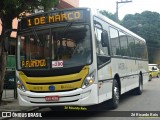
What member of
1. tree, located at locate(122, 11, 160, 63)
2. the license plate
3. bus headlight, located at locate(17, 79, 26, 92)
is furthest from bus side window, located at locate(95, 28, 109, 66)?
tree, located at locate(122, 11, 160, 63)

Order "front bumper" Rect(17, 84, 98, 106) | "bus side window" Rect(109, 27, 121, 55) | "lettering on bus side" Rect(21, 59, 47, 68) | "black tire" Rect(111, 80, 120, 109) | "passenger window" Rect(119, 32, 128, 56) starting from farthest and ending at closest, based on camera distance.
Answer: "passenger window" Rect(119, 32, 128, 56)
"bus side window" Rect(109, 27, 121, 55)
"black tire" Rect(111, 80, 120, 109)
"lettering on bus side" Rect(21, 59, 47, 68)
"front bumper" Rect(17, 84, 98, 106)

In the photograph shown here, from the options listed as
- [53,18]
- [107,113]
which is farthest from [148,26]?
[53,18]

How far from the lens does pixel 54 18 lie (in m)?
10.1

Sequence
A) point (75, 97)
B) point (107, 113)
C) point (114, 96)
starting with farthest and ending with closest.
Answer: point (114, 96) → point (107, 113) → point (75, 97)

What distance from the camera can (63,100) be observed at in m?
9.53

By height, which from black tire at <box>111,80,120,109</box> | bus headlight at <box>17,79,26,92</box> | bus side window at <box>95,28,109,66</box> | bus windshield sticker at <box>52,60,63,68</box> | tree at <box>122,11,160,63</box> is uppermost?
tree at <box>122,11,160,63</box>

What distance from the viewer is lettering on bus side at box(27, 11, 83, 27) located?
996 cm

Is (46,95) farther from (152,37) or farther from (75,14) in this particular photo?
(152,37)

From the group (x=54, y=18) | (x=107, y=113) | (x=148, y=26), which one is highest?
(x=148, y=26)

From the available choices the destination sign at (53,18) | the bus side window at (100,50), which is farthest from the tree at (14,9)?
the bus side window at (100,50)

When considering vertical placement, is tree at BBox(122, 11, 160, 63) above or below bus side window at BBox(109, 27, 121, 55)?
above

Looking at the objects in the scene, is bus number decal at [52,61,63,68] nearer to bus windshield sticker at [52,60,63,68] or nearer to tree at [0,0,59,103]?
bus windshield sticker at [52,60,63,68]

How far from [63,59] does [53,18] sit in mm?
1306

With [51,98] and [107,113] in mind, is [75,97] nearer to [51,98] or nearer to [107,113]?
[51,98]
